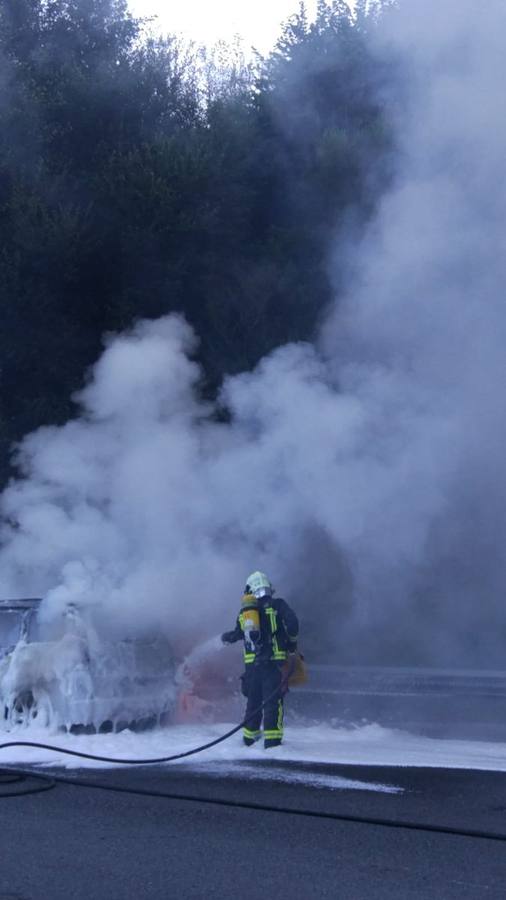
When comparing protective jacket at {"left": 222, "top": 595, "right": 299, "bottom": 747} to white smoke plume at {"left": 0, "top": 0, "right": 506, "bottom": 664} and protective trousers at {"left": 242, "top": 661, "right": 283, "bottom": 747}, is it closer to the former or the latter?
protective trousers at {"left": 242, "top": 661, "right": 283, "bottom": 747}

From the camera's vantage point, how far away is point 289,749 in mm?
8648

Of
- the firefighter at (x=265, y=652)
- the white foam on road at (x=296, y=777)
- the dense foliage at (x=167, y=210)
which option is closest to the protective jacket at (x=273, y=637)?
the firefighter at (x=265, y=652)

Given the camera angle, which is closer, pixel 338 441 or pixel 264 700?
pixel 264 700

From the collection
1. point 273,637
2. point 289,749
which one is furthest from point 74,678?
point 289,749

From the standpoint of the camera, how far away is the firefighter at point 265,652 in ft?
28.3

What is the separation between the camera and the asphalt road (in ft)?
15.9

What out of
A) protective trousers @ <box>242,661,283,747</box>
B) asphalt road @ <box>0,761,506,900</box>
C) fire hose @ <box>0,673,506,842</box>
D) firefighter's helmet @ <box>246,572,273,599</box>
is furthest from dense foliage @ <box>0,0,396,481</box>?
asphalt road @ <box>0,761,506,900</box>

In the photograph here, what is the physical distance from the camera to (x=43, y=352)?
16953 mm

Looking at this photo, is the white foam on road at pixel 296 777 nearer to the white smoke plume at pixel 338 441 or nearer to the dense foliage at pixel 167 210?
the white smoke plume at pixel 338 441

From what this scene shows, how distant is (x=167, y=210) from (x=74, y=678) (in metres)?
9.57

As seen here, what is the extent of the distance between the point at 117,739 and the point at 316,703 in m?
2.61

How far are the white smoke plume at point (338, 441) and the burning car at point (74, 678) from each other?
320 mm

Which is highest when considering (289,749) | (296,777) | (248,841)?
(289,749)

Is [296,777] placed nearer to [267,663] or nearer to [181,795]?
[181,795]
